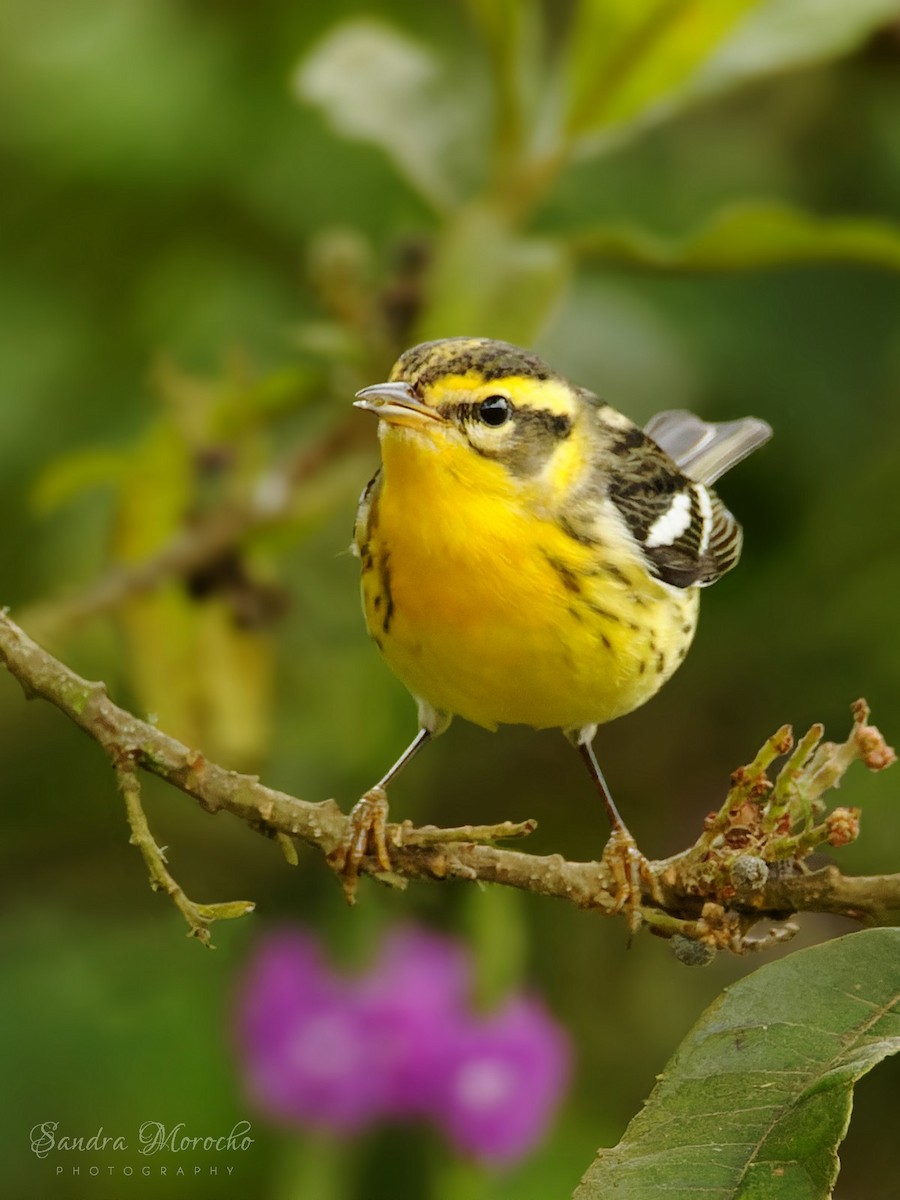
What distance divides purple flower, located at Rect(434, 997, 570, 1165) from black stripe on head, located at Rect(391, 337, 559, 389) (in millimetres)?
1131

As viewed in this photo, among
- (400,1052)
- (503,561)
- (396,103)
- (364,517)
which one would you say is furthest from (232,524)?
(400,1052)

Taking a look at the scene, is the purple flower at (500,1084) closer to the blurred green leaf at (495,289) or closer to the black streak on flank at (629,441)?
the black streak on flank at (629,441)

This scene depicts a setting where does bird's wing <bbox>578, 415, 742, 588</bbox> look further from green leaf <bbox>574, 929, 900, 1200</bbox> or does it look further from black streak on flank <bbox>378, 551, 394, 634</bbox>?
green leaf <bbox>574, 929, 900, 1200</bbox>

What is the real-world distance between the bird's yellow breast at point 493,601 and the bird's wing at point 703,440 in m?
0.67

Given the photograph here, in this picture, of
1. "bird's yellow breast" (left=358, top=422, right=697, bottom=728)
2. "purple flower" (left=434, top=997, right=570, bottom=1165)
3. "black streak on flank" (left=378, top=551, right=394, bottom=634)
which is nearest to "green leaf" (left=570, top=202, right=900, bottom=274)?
"bird's yellow breast" (left=358, top=422, right=697, bottom=728)

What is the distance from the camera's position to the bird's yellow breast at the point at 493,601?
2109 millimetres

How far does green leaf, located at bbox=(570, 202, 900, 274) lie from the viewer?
254cm

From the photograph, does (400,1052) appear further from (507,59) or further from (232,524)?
(507,59)

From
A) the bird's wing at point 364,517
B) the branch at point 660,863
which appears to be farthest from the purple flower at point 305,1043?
the branch at point 660,863

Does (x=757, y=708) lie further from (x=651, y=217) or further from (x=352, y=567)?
(x=651, y=217)

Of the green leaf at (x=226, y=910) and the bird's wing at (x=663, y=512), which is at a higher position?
the bird's wing at (x=663, y=512)

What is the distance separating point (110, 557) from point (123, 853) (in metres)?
0.69

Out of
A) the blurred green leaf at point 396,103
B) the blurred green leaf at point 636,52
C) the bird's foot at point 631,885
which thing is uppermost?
the blurred green leaf at point 396,103

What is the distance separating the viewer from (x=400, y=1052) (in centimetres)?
272
